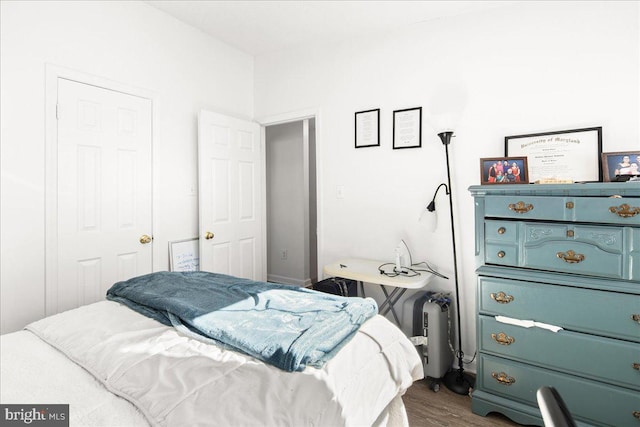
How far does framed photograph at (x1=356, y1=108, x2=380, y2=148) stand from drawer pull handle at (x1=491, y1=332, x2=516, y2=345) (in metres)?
1.83

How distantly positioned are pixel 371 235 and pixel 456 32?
186cm

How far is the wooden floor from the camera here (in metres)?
2.07

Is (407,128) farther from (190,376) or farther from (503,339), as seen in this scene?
(190,376)

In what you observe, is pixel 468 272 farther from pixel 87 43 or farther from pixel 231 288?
pixel 87 43

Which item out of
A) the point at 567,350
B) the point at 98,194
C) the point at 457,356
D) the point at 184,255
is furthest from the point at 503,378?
the point at 98,194

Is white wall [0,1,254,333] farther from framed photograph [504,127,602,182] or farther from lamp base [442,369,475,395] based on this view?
framed photograph [504,127,602,182]

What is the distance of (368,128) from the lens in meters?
3.18

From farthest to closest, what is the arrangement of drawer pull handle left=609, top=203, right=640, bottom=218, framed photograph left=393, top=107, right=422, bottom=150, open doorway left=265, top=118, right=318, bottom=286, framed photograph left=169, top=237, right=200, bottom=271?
open doorway left=265, top=118, right=318, bottom=286
framed photograph left=169, top=237, right=200, bottom=271
framed photograph left=393, top=107, right=422, bottom=150
drawer pull handle left=609, top=203, right=640, bottom=218

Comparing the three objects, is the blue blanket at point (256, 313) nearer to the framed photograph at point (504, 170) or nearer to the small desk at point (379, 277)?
the small desk at point (379, 277)

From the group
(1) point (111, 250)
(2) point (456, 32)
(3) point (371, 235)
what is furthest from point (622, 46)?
(1) point (111, 250)

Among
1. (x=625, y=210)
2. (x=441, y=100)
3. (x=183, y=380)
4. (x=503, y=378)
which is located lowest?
(x=503, y=378)

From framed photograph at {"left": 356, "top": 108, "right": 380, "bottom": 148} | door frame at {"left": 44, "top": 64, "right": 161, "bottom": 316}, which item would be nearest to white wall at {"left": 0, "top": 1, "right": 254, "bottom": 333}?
door frame at {"left": 44, "top": 64, "right": 161, "bottom": 316}

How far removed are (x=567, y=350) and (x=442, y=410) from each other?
85cm

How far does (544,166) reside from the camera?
2.42 meters
